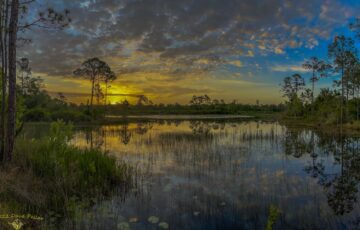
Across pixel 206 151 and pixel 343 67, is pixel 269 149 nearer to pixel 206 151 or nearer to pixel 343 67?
pixel 206 151

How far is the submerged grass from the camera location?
5.65 m

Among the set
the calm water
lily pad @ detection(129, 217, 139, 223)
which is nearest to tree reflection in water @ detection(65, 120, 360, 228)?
the calm water

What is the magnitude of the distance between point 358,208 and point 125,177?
6914 millimetres

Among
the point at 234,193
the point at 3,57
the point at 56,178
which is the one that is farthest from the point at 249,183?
the point at 3,57

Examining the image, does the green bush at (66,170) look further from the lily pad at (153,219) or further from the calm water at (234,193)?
A: the lily pad at (153,219)

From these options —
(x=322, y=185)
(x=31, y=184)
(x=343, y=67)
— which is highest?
(x=343, y=67)


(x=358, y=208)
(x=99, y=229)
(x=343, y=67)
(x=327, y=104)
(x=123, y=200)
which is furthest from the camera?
(x=327, y=104)

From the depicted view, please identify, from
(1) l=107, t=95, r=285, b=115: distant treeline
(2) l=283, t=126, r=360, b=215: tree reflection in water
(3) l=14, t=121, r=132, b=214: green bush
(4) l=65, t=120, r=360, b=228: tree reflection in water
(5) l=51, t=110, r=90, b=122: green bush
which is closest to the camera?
(4) l=65, t=120, r=360, b=228: tree reflection in water

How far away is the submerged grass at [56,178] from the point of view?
565cm

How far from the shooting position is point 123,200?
6598mm

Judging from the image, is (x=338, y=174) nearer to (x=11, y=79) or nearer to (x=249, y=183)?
(x=249, y=183)

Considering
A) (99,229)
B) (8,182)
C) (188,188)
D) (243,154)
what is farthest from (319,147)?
(8,182)

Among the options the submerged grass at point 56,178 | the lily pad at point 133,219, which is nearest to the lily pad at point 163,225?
the lily pad at point 133,219

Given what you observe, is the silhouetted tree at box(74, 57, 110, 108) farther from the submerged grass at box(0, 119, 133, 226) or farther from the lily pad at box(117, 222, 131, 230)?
the lily pad at box(117, 222, 131, 230)
